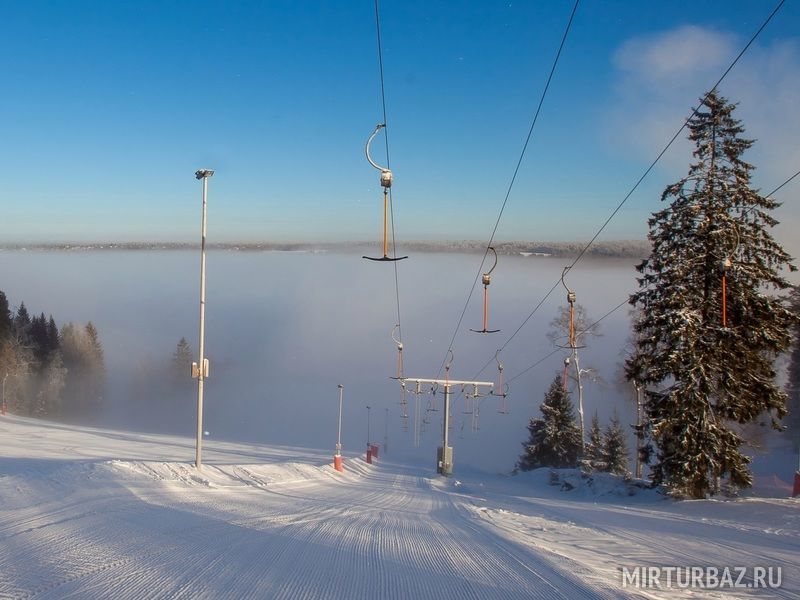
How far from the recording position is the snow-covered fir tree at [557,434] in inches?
1700

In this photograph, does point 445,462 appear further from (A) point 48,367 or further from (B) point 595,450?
(A) point 48,367

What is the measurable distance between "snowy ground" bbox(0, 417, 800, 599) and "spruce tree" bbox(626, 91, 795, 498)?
3859 millimetres

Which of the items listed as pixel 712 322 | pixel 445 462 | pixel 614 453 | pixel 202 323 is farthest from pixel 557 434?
pixel 202 323

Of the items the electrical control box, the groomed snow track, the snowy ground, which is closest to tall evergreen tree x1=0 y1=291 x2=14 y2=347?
the electrical control box

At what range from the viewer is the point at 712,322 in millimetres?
19672

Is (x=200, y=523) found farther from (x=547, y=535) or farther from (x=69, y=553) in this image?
(x=547, y=535)

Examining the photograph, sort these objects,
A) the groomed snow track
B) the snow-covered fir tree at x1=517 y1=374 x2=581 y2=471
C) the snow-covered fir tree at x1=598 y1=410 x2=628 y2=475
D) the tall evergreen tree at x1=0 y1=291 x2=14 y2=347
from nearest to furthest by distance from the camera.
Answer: the groomed snow track < the snow-covered fir tree at x1=598 y1=410 x2=628 y2=475 < the snow-covered fir tree at x1=517 y1=374 x2=581 y2=471 < the tall evergreen tree at x1=0 y1=291 x2=14 y2=347

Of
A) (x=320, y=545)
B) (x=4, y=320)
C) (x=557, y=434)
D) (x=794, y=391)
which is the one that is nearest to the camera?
(x=320, y=545)

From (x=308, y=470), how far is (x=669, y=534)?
17.8 meters

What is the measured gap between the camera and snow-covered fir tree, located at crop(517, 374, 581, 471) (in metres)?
43.2

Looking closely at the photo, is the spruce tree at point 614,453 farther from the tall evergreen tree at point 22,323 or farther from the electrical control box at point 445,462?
the tall evergreen tree at point 22,323

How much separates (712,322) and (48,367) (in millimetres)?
80112

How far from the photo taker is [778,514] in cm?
1427

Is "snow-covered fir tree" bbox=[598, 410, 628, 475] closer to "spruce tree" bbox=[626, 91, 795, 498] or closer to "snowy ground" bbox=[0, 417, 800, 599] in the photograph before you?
"spruce tree" bbox=[626, 91, 795, 498]
